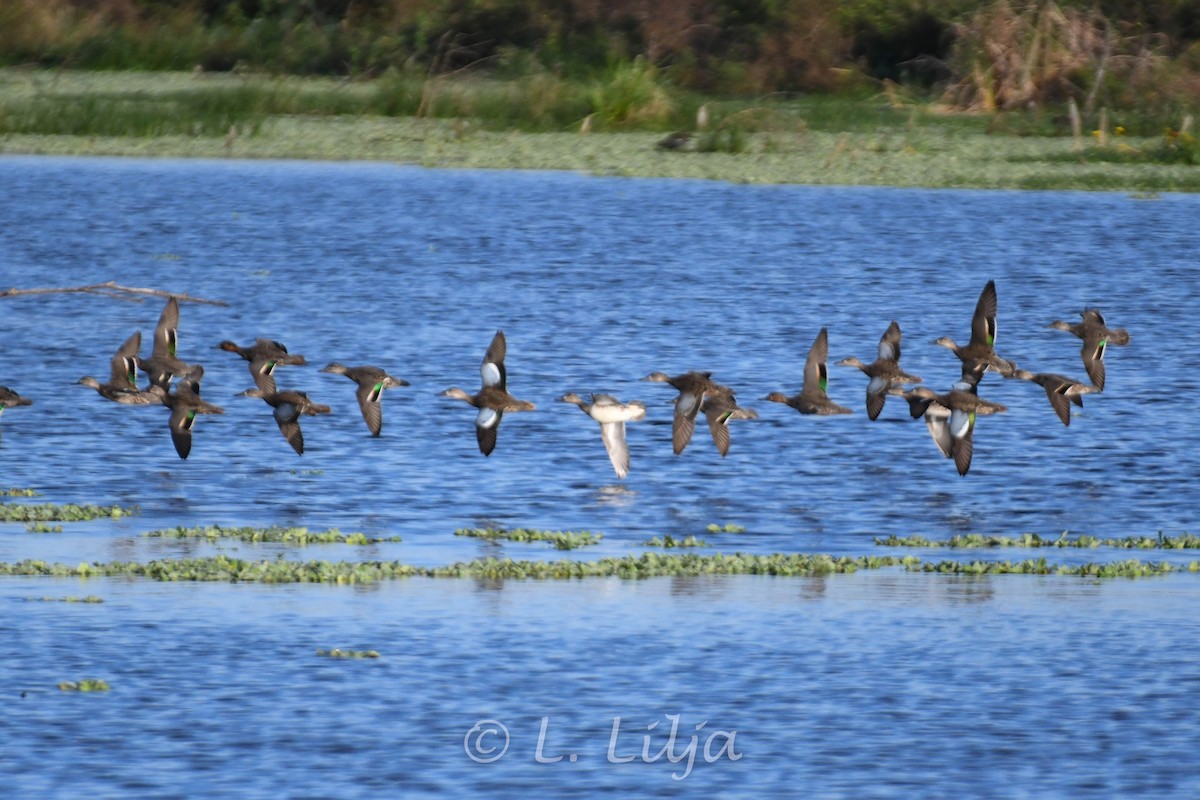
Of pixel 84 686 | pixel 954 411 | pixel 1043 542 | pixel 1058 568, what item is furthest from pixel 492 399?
pixel 84 686

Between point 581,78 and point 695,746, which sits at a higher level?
point 695,746

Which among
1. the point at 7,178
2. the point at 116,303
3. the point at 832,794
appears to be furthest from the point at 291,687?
the point at 7,178

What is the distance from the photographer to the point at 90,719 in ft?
38.7

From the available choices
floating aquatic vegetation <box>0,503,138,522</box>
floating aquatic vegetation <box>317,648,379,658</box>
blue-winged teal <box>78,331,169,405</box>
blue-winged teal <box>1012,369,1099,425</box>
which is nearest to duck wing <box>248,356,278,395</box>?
blue-winged teal <box>78,331,169,405</box>

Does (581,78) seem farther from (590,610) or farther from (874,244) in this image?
(590,610)

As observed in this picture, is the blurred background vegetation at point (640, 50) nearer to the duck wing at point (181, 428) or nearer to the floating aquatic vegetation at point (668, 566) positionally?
the duck wing at point (181, 428)

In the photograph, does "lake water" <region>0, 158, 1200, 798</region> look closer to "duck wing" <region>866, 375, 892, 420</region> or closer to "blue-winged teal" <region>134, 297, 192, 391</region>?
"duck wing" <region>866, 375, 892, 420</region>

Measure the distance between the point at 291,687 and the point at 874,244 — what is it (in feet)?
86.2

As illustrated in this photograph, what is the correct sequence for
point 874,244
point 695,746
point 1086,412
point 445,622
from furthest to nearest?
point 874,244 → point 1086,412 → point 445,622 → point 695,746

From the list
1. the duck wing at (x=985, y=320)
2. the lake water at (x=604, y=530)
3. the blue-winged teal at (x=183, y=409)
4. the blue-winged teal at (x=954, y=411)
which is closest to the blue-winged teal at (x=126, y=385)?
A: the blue-winged teal at (x=183, y=409)

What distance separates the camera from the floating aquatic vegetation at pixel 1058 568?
15.1m

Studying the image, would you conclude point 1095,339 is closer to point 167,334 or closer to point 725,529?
point 725,529

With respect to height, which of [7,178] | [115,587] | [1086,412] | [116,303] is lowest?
[7,178]

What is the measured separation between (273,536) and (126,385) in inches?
109
